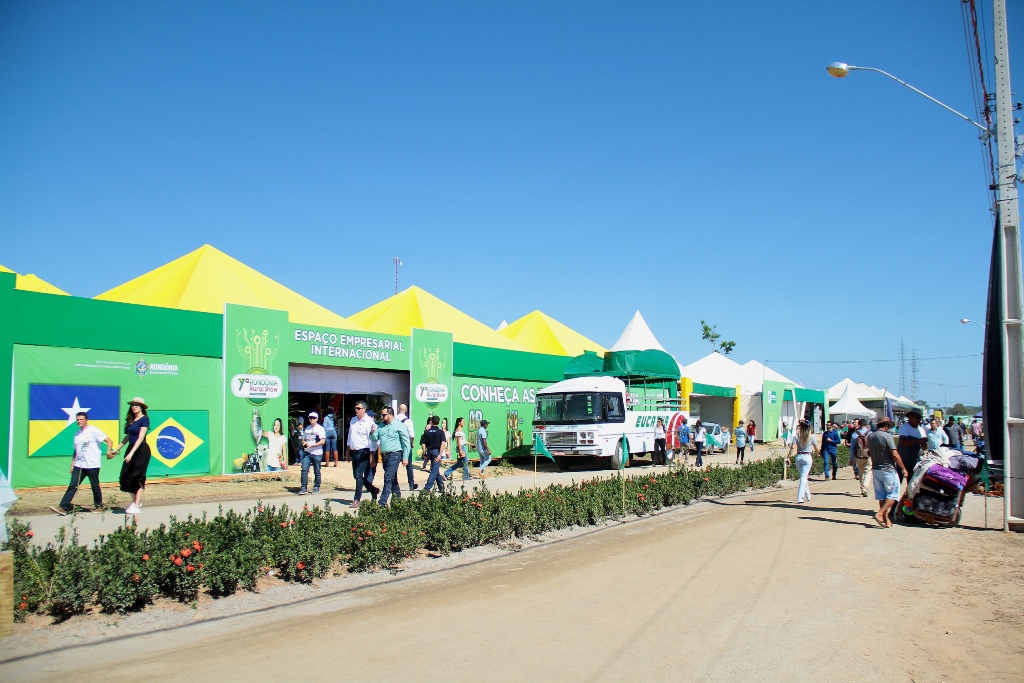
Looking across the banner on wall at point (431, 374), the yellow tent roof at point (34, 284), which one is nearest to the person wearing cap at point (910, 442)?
the banner on wall at point (431, 374)

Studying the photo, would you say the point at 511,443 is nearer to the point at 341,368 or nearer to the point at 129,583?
the point at 341,368

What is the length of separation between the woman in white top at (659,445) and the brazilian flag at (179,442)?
15.0 metres

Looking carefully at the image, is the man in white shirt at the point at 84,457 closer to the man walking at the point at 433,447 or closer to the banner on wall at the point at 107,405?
the banner on wall at the point at 107,405

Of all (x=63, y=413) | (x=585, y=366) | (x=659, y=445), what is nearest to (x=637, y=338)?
(x=585, y=366)

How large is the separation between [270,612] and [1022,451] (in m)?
11.5

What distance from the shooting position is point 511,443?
93.2 feet

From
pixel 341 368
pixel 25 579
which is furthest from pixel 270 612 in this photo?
pixel 341 368

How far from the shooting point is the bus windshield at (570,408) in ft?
78.0

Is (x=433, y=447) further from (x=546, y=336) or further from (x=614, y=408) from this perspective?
(x=546, y=336)

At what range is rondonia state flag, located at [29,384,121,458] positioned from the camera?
600 inches

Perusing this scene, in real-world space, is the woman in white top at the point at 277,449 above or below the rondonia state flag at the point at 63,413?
below

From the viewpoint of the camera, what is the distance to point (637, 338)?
41.9m

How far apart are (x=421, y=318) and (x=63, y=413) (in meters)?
12.9

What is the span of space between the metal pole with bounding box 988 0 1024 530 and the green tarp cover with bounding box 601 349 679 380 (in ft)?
56.1
